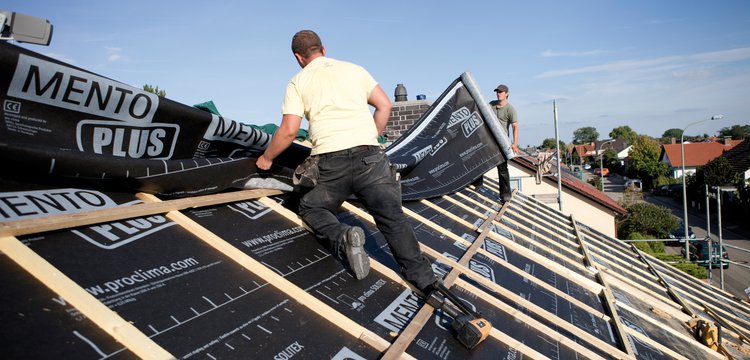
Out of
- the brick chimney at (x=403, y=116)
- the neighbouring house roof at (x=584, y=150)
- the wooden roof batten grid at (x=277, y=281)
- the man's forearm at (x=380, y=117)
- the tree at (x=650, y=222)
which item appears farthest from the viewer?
the neighbouring house roof at (x=584, y=150)

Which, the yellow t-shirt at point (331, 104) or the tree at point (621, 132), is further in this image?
the tree at point (621, 132)

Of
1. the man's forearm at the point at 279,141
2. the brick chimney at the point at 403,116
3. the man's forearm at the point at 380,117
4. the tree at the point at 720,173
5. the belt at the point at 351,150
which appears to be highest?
the brick chimney at the point at 403,116

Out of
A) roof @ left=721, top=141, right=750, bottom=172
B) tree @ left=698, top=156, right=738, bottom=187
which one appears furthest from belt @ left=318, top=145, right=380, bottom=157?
roof @ left=721, top=141, right=750, bottom=172

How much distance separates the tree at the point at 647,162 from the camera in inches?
2278

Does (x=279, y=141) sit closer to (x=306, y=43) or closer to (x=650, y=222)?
(x=306, y=43)

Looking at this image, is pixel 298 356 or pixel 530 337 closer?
pixel 298 356

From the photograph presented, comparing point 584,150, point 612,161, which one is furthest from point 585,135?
point 612,161

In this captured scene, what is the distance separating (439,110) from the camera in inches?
264

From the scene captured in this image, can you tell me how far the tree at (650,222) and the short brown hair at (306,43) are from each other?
29515 mm

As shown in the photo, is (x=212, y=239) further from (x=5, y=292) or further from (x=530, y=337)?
(x=530, y=337)

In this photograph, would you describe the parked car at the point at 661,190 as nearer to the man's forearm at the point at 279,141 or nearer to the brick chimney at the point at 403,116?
the brick chimney at the point at 403,116

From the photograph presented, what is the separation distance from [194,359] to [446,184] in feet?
16.6

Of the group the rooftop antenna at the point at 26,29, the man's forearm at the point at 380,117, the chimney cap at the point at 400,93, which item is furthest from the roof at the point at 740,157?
the rooftop antenna at the point at 26,29

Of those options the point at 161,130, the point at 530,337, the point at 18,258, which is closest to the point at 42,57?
the point at 161,130
